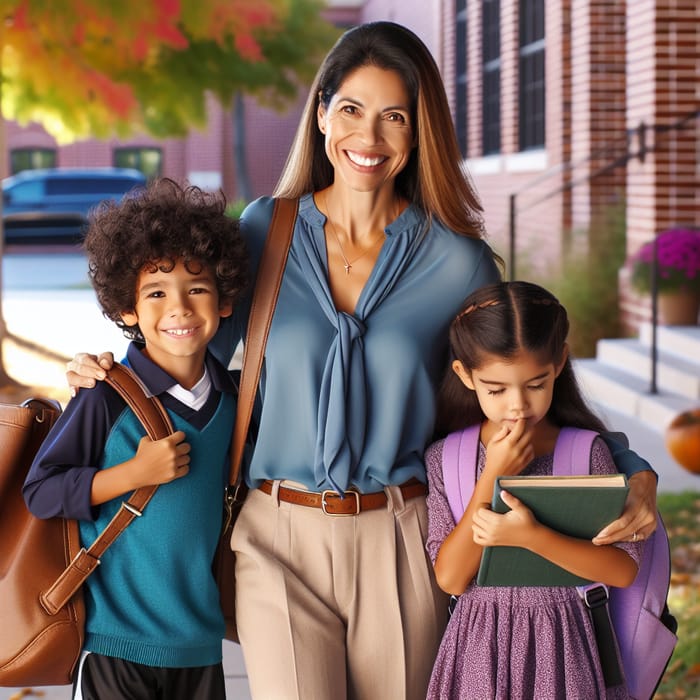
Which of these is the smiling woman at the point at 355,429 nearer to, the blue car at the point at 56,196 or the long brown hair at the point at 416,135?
the long brown hair at the point at 416,135

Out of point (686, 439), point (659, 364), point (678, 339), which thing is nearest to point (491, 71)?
point (678, 339)

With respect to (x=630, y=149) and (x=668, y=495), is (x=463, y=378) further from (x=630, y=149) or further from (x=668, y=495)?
(x=630, y=149)

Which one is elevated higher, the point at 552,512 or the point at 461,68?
the point at 461,68

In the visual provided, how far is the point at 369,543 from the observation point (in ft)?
8.38

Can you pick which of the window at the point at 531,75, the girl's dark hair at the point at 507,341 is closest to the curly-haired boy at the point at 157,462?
the girl's dark hair at the point at 507,341

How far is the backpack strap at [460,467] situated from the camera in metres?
2.47

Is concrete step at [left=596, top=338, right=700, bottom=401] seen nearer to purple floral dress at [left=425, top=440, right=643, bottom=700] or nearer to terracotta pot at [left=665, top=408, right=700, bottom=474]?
terracotta pot at [left=665, top=408, right=700, bottom=474]

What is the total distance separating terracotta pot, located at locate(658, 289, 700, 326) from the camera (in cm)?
1076

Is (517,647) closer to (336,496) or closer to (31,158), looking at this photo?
(336,496)

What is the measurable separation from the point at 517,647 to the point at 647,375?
8143 millimetres

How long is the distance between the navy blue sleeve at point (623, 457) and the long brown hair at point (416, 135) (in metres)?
0.56

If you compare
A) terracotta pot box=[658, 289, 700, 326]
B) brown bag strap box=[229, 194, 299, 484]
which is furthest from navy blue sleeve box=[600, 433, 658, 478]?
terracotta pot box=[658, 289, 700, 326]

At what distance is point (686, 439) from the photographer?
788cm

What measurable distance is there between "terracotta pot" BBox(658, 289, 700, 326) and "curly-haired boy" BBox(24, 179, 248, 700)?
28.7ft
